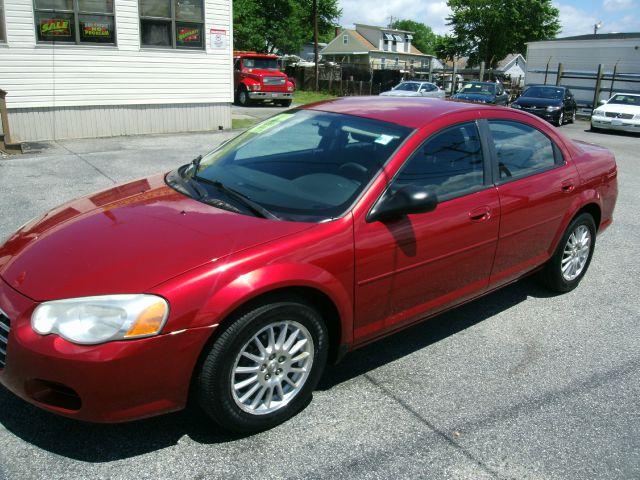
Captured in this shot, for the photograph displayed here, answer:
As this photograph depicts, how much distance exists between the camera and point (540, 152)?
432 centimetres

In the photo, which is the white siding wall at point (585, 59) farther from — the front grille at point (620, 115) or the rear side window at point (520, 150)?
the rear side window at point (520, 150)

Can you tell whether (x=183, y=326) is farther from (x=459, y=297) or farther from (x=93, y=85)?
(x=93, y=85)

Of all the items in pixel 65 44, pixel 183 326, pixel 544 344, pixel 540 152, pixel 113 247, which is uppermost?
pixel 65 44

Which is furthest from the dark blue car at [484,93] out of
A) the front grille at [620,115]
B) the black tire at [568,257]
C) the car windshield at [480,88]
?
the black tire at [568,257]

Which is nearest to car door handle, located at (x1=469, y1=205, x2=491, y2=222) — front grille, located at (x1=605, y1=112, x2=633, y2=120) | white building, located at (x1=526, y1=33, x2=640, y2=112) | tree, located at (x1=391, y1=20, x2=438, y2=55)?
front grille, located at (x1=605, y1=112, x2=633, y2=120)

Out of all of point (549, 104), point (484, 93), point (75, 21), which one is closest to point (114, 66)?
point (75, 21)

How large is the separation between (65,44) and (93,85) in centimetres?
94

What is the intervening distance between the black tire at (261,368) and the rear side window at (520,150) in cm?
182

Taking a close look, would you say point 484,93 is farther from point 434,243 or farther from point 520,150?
point 434,243

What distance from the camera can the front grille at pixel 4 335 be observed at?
253 centimetres

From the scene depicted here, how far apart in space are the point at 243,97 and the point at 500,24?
46895 mm

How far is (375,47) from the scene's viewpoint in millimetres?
71062

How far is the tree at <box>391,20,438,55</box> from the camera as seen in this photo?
136 metres

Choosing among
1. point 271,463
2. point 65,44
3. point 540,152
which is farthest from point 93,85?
point 271,463
